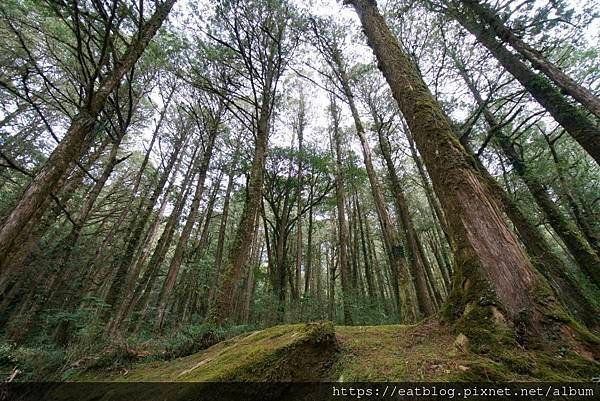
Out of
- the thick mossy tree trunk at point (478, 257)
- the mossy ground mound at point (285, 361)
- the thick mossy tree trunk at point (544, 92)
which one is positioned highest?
the thick mossy tree trunk at point (544, 92)

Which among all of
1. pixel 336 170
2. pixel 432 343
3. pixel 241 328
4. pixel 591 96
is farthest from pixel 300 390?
pixel 336 170

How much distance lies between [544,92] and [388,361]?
22.5 feet

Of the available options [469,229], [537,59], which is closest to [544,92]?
[537,59]

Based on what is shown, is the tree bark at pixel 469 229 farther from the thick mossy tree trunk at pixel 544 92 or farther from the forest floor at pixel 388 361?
the thick mossy tree trunk at pixel 544 92

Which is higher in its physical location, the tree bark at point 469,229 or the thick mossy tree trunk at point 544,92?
the thick mossy tree trunk at point 544,92

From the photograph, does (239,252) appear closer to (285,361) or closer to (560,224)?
(285,361)

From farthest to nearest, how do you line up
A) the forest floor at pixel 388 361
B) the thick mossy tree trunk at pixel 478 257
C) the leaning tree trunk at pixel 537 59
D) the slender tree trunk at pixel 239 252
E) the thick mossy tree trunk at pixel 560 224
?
the thick mossy tree trunk at pixel 560 224 → the slender tree trunk at pixel 239 252 → the leaning tree trunk at pixel 537 59 → the thick mossy tree trunk at pixel 478 257 → the forest floor at pixel 388 361

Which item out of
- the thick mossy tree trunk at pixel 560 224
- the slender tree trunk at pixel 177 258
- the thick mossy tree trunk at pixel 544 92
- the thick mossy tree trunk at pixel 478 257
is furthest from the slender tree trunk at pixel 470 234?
the slender tree trunk at pixel 177 258

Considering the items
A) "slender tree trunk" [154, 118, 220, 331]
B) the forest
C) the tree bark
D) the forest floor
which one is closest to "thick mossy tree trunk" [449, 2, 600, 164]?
the forest

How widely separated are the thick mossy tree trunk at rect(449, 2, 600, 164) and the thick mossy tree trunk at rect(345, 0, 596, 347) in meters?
3.97

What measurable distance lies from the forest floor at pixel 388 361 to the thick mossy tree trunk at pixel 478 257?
17 centimetres

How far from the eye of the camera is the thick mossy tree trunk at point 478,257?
64.5 inches

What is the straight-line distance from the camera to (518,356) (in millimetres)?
1448

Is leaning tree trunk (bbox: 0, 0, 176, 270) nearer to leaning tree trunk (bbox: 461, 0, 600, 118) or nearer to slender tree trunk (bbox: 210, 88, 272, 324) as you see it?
slender tree trunk (bbox: 210, 88, 272, 324)
